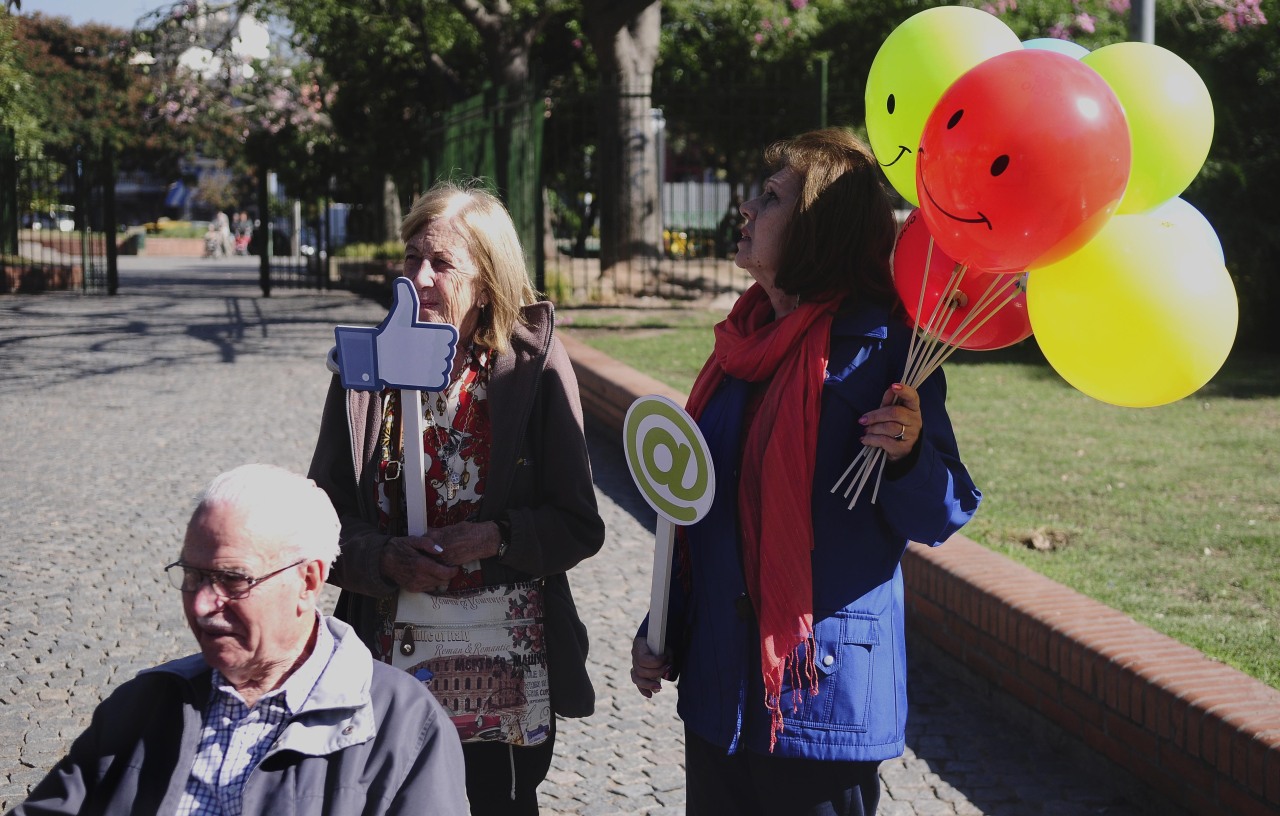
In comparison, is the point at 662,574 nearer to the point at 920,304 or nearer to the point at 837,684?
the point at 837,684

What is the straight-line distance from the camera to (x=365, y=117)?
24.4 metres

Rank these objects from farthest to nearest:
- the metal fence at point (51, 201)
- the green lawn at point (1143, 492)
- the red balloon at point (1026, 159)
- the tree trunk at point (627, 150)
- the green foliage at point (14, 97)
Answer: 1. the metal fence at point (51, 201)
2. the green foliage at point (14, 97)
3. the tree trunk at point (627, 150)
4. the green lawn at point (1143, 492)
5. the red balloon at point (1026, 159)

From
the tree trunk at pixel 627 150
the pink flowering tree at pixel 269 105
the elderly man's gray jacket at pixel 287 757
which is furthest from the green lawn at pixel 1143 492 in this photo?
the pink flowering tree at pixel 269 105

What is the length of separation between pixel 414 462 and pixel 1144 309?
139cm

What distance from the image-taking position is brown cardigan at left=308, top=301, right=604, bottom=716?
2725 mm

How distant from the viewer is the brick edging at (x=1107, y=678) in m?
3.43

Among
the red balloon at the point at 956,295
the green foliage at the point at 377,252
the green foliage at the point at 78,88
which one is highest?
the green foliage at the point at 78,88

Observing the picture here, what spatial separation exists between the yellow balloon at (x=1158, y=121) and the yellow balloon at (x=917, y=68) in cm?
24

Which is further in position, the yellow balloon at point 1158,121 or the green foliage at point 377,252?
the green foliage at point 377,252

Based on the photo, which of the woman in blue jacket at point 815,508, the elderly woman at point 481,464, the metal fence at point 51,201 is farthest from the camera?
the metal fence at point 51,201

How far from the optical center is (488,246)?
2.73 meters

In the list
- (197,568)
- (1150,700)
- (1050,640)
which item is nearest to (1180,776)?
(1150,700)

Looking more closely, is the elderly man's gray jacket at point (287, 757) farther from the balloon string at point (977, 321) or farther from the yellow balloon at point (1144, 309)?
the yellow balloon at point (1144, 309)

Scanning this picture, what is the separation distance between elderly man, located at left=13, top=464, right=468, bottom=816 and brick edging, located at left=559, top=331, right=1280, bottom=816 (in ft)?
7.42
